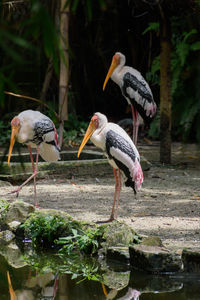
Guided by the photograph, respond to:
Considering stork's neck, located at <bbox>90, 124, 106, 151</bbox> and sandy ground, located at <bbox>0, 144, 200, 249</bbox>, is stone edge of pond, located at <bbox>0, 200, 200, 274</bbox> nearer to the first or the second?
sandy ground, located at <bbox>0, 144, 200, 249</bbox>

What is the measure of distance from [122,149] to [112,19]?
327 inches

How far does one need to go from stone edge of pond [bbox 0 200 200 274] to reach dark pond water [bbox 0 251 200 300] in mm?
63

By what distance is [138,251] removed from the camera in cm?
407

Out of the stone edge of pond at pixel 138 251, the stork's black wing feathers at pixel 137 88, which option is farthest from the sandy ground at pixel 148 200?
the stork's black wing feathers at pixel 137 88

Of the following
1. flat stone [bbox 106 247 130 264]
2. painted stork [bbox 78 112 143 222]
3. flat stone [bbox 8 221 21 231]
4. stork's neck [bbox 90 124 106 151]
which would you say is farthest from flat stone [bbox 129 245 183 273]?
flat stone [bbox 8 221 21 231]

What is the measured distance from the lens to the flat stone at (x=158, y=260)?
3973 millimetres

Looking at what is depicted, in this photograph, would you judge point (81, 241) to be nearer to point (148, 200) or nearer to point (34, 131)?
point (148, 200)

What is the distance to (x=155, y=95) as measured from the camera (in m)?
13.0

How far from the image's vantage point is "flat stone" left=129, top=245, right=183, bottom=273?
3973 mm

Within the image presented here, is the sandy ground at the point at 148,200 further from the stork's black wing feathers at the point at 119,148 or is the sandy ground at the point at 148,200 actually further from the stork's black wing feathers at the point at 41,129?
the stork's black wing feathers at the point at 41,129

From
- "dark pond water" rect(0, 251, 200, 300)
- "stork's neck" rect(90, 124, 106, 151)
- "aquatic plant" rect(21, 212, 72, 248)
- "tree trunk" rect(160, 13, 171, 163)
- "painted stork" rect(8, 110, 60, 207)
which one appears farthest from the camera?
"tree trunk" rect(160, 13, 171, 163)


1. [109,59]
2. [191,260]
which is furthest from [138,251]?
[109,59]

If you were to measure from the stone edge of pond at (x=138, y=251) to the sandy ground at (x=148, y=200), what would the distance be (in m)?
0.28

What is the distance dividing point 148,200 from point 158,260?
2149mm
